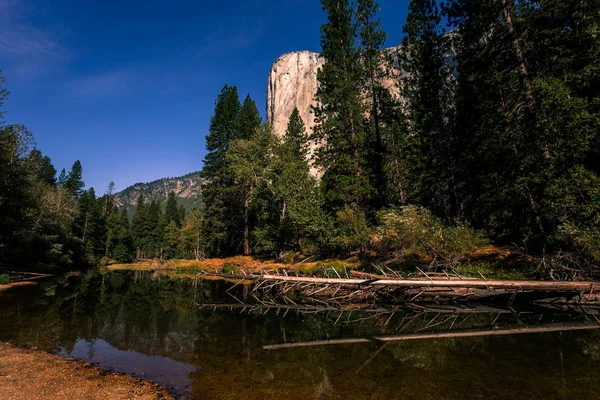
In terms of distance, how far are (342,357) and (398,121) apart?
1091 inches

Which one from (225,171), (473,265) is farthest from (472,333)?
(225,171)

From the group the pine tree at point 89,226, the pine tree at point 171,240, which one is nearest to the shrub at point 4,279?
the pine tree at point 89,226

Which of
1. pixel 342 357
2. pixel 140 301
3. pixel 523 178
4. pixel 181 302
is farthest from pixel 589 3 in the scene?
pixel 140 301

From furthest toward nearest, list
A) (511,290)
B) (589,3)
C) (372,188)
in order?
(372,188) → (589,3) → (511,290)

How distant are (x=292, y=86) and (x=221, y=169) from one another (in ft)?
316

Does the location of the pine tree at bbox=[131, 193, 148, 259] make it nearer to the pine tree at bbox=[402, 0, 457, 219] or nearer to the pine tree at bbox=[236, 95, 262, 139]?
the pine tree at bbox=[236, 95, 262, 139]

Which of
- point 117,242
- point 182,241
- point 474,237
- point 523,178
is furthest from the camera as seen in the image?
point 117,242

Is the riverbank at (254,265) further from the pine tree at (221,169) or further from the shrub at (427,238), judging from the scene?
the pine tree at (221,169)

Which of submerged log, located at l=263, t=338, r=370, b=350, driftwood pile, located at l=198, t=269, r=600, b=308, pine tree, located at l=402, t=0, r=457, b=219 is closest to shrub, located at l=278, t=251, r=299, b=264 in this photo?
pine tree, located at l=402, t=0, r=457, b=219

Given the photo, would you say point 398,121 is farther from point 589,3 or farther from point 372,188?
point 589,3

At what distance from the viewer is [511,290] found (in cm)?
1150

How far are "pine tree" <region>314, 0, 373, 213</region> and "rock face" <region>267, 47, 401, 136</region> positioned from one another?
94488 mm

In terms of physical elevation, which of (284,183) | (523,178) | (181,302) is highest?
(284,183)

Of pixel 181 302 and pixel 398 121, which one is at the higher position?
pixel 398 121
